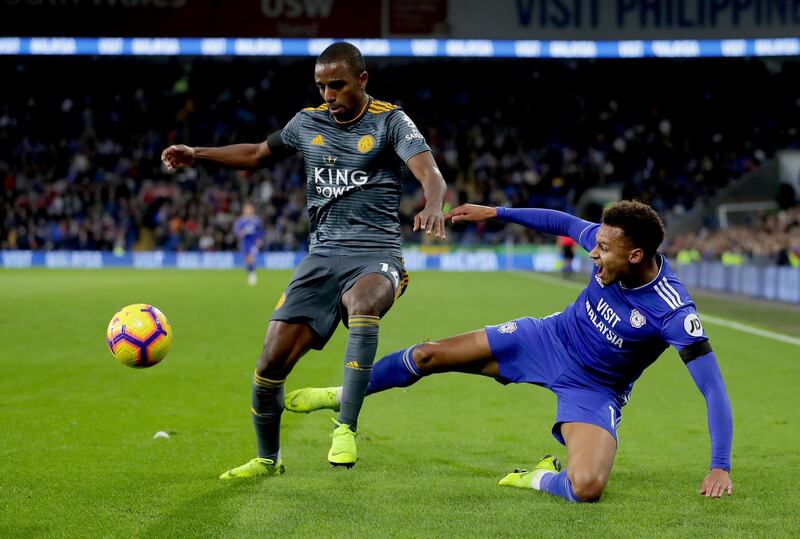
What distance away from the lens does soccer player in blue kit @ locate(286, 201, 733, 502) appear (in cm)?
496

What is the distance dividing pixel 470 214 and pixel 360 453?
5.41 feet

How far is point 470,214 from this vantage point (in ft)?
18.2

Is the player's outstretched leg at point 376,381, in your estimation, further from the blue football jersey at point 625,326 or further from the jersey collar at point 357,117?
the jersey collar at point 357,117

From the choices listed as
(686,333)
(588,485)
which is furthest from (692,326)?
(588,485)

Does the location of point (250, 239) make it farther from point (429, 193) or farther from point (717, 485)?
→ point (717, 485)

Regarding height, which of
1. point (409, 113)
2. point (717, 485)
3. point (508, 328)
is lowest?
point (717, 485)

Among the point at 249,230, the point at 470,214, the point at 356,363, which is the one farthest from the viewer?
the point at 249,230

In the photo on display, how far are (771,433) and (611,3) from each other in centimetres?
2545

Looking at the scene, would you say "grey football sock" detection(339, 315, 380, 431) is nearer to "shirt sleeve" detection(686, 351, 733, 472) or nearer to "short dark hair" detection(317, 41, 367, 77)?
"short dark hair" detection(317, 41, 367, 77)

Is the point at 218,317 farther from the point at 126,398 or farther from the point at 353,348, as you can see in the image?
the point at 353,348

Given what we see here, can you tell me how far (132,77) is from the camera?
41.9 m

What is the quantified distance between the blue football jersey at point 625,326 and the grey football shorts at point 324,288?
40.0 inches

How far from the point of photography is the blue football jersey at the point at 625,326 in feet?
16.5

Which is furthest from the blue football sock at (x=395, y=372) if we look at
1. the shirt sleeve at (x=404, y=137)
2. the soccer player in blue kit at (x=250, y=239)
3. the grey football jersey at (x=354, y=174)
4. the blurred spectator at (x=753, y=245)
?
the soccer player in blue kit at (x=250, y=239)
